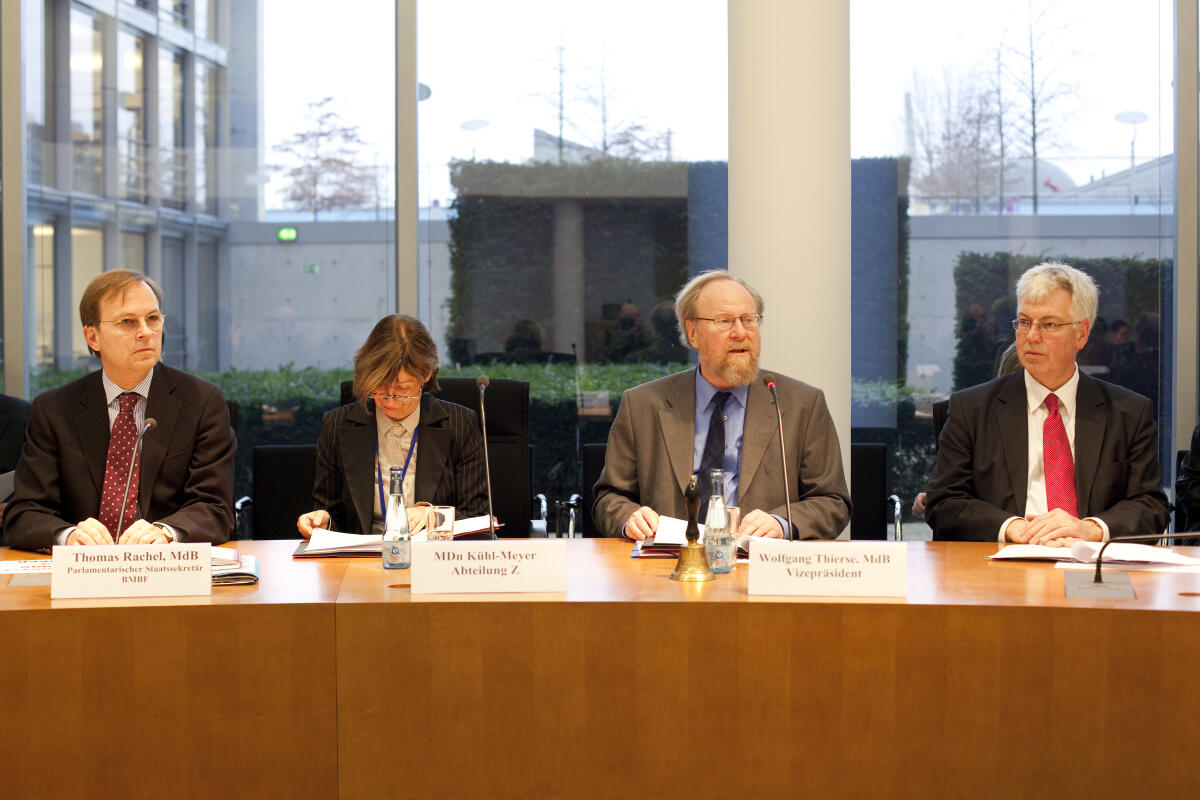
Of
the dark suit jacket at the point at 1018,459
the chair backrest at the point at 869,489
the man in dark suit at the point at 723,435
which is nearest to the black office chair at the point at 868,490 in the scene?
the chair backrest at the point at 869,489

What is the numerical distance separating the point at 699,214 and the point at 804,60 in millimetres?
1214

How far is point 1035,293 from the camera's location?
324 cm

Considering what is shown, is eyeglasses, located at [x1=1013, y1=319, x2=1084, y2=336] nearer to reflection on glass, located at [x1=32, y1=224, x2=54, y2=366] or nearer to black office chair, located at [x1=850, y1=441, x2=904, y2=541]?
black office chair, located at [x1=850, y1=441, x2=904, y2=541]

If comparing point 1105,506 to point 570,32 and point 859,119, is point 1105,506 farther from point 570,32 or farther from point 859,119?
point 570,32

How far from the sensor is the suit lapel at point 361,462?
10.9 ft

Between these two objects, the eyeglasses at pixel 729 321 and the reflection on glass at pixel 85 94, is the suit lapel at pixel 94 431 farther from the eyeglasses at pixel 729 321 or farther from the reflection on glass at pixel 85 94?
the reflection on glass at pixel 85 94

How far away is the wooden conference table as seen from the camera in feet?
6.82

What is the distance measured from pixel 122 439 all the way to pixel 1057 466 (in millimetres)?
2529

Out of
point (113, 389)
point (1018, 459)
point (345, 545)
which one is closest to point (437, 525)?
point (345, 545)

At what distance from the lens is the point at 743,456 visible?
318 cm

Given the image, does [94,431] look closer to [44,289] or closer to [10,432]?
[10,432]

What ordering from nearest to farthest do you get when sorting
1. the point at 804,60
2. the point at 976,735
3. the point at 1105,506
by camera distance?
1. the point at 976,735
2. the point at 1105,506
3. the point at 804,60

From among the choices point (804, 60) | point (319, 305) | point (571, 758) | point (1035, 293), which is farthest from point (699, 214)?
point (571, 758)

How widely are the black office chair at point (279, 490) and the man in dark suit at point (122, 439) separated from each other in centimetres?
104
